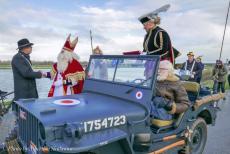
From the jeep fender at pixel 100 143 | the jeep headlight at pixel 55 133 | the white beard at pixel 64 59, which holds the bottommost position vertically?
the jeep fender at pixel 100 143

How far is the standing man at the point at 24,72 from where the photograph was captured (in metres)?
5.70

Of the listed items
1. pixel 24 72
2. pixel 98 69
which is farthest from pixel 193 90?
pixel 24 72

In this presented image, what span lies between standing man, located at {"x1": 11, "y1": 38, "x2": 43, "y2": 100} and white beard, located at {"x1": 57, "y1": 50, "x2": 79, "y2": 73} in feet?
1.48

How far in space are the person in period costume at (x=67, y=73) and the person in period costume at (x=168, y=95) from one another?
1.79 meters

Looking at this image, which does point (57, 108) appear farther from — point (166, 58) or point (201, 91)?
point (201, 91)

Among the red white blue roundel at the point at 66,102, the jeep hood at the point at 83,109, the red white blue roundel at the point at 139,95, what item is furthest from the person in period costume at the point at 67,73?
the red white blue roundel at the point at 139,95

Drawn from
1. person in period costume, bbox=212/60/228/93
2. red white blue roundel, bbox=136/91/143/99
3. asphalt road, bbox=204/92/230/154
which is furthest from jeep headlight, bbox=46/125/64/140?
person in period costume, bbox=212/60/228/93

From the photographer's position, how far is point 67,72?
6129 mm

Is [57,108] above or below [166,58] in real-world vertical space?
below

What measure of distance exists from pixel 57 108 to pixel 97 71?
1.47m

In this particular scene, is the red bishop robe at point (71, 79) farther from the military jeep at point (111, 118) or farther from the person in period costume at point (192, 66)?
the person in period costume at point (192, 66)

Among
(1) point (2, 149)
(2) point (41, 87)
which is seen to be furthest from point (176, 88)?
(2) point (41, 87)

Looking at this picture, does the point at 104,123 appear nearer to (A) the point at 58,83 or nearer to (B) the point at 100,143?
(B) the point at 100,143

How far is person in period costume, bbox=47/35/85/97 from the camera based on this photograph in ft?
19.7
